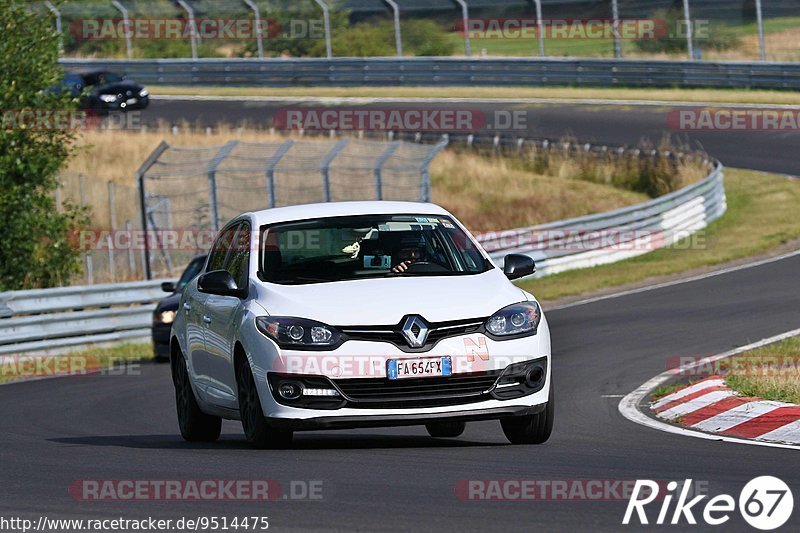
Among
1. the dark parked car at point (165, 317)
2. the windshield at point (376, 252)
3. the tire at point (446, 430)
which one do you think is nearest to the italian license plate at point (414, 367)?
the windshield at point (376, 252)

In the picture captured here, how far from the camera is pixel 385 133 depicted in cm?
3925

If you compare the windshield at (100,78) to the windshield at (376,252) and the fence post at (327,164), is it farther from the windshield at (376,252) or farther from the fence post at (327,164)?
the windshield at (376,252)

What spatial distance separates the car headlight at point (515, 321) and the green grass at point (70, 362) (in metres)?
11.0

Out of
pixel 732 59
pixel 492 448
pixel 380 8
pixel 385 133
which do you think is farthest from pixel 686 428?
pixel 380 8

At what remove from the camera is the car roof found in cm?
1015

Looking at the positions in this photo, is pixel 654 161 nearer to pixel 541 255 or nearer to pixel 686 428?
pixel 541 255

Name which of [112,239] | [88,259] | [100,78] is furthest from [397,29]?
[112,239]

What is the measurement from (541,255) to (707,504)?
19.2 metres

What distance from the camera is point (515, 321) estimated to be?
29.9ft

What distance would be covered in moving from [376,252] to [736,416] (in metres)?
2.76

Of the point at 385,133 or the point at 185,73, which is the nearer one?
the point at 385,133

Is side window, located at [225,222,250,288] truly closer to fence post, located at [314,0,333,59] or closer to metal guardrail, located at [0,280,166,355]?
metal guardrail, located at [0,280,166,355]

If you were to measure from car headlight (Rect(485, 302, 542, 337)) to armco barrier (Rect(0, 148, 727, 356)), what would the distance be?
12669 mm

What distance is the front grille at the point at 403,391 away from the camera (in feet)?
29.1
